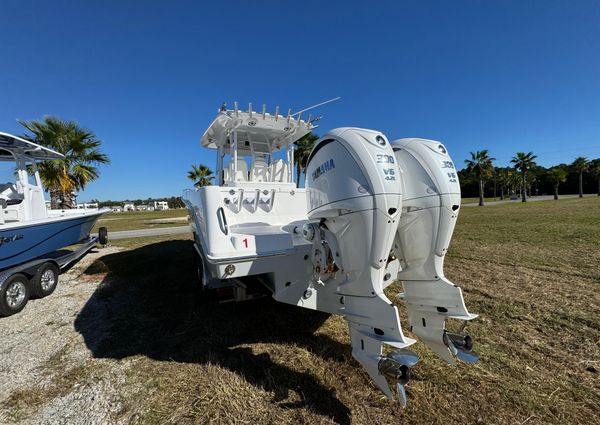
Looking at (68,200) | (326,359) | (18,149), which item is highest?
(18,149)

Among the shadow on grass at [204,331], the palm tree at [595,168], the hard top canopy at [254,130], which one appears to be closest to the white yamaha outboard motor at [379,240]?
the shadow on grass at [204,331]

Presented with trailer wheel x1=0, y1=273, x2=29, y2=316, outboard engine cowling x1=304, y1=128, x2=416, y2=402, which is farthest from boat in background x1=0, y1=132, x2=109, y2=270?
outboard engine cowling x1=304, y1=128, x2=416, y2=402

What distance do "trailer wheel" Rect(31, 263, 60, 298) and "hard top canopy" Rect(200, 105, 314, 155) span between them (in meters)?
3.63

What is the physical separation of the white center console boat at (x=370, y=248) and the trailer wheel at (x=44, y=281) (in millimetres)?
4000

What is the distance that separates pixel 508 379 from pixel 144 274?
6538 millimetres

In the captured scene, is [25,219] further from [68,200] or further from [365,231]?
[68,200]

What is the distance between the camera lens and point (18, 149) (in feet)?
20.3

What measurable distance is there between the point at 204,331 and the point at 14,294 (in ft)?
10.8

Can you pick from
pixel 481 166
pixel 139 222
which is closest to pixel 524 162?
pixel 481 166

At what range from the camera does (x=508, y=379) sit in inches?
95.5

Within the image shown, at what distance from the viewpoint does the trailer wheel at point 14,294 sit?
417 centimetres

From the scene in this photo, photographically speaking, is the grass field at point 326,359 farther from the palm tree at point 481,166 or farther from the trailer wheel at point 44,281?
the palm tree at point 481,166

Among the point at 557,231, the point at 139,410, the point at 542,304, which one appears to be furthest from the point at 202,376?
the point at 557,231

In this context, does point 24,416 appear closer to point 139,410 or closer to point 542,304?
point 139,410
